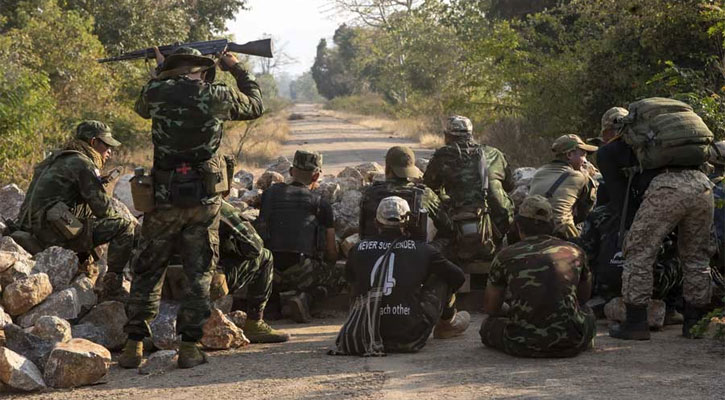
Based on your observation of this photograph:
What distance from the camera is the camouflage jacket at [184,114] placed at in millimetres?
5652

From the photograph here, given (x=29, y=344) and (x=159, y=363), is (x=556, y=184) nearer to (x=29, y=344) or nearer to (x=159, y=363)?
(x=159, y=363)

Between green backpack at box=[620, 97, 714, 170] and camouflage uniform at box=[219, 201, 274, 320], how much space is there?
8.91ft

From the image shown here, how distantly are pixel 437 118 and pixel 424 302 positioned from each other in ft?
87.2

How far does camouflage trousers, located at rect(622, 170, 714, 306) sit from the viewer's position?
600cm

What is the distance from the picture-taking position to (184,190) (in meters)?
5.65

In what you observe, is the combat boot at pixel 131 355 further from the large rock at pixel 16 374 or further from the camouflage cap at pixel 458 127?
the camouflage cap at pixel 458 127

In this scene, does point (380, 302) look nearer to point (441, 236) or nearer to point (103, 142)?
point (441, 236)

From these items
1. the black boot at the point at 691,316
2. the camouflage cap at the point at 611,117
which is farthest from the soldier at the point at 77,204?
the black boot at the point at 691,316

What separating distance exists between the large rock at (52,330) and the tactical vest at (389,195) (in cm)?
230

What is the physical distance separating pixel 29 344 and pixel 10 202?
3.75 m

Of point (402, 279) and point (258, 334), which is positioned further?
point (258, 334)

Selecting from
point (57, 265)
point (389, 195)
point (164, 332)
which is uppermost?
point (389, 195)

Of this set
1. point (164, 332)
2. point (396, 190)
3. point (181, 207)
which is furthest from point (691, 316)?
point (164, 332)

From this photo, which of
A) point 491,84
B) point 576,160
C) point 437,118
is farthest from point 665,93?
point 437,118
